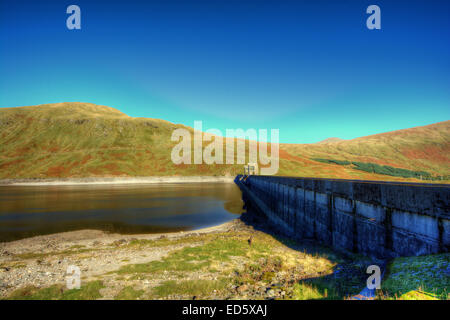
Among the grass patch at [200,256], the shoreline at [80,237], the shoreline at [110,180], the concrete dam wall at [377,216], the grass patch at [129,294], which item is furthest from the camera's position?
the shoreline at [110,180]

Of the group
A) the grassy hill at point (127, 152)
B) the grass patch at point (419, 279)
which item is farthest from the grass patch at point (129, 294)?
the grassy hill at point (127, 152)

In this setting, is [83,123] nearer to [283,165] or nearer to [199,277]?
[283,165]

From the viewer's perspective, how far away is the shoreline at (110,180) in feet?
316

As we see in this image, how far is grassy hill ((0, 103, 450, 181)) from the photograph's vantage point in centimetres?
11306

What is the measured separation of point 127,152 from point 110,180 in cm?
4243

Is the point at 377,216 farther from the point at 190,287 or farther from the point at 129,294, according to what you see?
the point at 129,294

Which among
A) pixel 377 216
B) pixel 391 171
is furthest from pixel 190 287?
pixel 391 171

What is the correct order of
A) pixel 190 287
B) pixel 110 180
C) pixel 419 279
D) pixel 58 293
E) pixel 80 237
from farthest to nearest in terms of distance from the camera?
pixel 110 180 → pixel 80 237 → pixel 190 287 → pixel 58 293 → pixel 419 279

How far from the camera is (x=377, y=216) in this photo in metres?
10.5

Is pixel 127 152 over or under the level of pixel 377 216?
over

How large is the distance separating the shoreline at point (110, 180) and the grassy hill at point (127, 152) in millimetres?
8821

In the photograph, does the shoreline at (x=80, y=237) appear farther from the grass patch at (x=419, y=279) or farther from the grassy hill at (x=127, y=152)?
the grassy hill at (x=127, y=152)

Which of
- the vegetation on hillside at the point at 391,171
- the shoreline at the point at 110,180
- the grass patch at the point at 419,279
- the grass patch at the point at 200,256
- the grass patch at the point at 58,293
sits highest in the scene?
the grass patch at the point at 419,279

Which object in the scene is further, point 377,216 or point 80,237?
point 80,237
